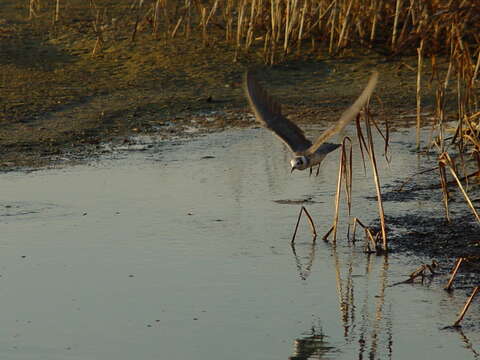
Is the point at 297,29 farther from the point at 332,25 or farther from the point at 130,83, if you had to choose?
the point at 130,83

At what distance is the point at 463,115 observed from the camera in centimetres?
591

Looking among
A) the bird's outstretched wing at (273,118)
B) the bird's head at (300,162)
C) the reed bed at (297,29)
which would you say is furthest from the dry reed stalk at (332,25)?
the bird's head at (300,162)

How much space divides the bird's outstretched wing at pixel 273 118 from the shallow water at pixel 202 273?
471 millimetres

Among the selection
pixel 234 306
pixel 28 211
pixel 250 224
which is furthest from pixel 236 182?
pixel 234 306

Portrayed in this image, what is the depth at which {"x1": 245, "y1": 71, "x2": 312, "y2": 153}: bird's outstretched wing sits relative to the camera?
585 cm

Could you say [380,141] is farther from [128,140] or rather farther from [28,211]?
[28,211]

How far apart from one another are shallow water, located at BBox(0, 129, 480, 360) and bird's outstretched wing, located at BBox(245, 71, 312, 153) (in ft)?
1.55

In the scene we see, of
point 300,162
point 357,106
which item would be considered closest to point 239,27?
point 300,162

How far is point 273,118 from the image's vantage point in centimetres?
595

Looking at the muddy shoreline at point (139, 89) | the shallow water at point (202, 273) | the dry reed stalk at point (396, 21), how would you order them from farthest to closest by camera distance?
the dry reed stalk at point (396, 21), the muddy shoreline at point (139, 89), the shallow water at point (202, 273)

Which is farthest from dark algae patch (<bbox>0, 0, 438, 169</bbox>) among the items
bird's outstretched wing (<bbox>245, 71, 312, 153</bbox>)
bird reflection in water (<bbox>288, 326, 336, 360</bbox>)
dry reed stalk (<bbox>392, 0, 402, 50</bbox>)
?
bird reflection in water (<bbox>288, 326, 336, 360</bbox>)

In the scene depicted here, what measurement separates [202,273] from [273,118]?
1192mm

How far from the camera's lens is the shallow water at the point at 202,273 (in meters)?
4.28

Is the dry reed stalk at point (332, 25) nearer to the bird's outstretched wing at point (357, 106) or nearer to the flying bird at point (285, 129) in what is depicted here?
the flying bird at point (285, 129)
